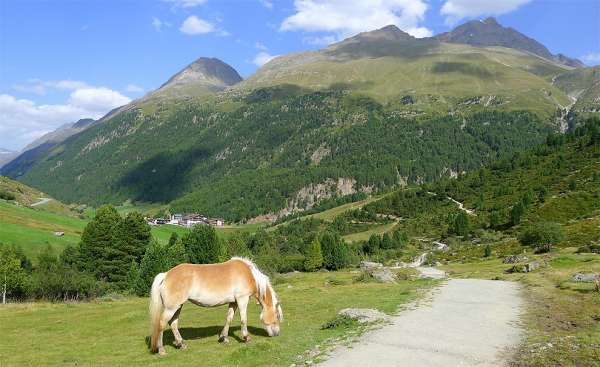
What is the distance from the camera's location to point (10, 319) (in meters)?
35.1

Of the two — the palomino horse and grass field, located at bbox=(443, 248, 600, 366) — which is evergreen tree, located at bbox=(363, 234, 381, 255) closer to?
grass field, located at bbox=(443, 248, 600, 366)

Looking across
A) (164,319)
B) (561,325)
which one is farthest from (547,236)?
(164,319)

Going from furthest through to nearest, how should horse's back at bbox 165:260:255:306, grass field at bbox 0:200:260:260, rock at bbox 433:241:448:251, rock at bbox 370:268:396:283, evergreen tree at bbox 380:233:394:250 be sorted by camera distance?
evergreen tree at bbox 380:233:394:250 < rock at bbox 433:241:448:251 < grass field at bbox 0:200:260:260 < rock at bbox 370:268:396:283 < horse's back at bbox 165:260:255:306

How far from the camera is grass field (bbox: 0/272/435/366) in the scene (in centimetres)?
1872

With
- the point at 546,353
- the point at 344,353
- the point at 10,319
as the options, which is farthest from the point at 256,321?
the point at 10,319

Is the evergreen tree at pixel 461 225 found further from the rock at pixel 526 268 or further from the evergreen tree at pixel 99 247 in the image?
the evergreen tree at pixel 99 247

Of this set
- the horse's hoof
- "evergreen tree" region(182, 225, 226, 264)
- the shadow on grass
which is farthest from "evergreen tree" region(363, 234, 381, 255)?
the horse's hoof

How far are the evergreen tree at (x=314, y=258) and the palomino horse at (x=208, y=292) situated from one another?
113085 millimetres

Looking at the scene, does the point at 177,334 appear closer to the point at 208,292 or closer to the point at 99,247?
the point at 208,292

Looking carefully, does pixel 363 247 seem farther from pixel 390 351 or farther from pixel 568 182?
pixel 390 351

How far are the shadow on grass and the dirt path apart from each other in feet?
20.0

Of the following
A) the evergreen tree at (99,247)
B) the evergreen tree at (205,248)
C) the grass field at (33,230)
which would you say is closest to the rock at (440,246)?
the evergreen tree at (205,248)

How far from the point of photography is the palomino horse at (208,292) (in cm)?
1995

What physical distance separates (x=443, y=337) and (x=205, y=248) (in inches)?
3672
